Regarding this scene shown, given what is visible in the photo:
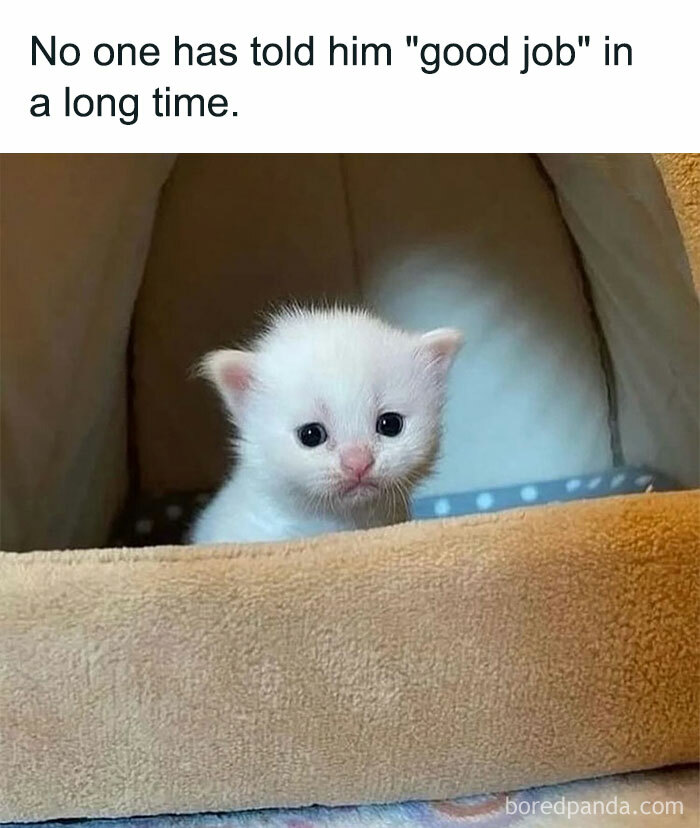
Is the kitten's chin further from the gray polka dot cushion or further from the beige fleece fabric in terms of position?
the gray polka dot cushion

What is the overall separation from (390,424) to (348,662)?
0.80ft

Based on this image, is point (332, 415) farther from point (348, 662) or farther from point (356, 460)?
point (348, 662)

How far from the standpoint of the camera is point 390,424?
3.36 ft

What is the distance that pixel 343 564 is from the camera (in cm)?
85

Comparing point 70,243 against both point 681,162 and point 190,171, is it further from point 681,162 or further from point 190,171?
point 681,162

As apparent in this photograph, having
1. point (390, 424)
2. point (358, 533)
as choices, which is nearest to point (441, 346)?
point (390, 424)

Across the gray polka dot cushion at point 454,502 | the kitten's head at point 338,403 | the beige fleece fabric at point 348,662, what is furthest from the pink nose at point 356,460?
the gray polka dot cushion at point 454,502

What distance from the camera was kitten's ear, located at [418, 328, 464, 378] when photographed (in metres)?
1.07

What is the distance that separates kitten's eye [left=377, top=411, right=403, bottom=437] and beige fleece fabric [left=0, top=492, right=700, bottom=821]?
5.8 inches

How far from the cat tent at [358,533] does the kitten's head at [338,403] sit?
13cm

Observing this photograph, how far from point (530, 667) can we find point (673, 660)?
0.12 meters
